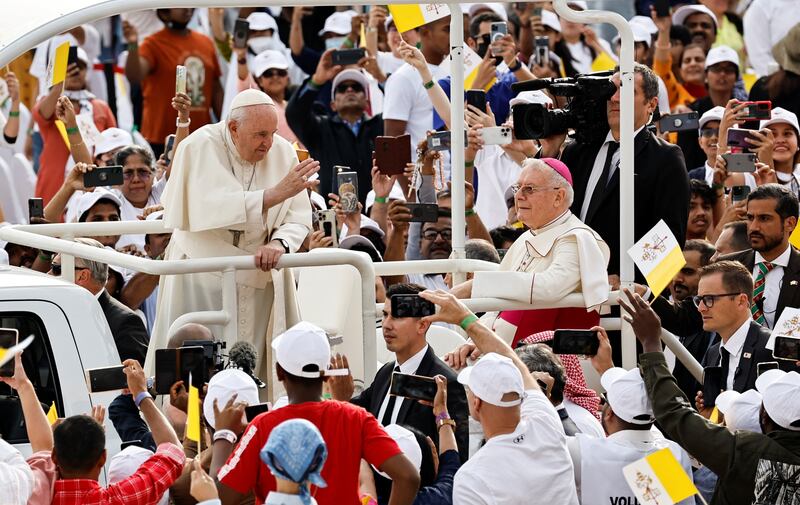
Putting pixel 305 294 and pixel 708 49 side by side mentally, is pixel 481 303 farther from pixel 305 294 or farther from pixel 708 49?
pixel 708 49

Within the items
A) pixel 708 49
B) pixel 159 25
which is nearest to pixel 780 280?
pixel 708 49

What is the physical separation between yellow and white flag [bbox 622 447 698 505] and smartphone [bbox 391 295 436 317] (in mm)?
1170

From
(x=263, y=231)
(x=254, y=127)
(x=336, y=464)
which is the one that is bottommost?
(x=336, y=464)

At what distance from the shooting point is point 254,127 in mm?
7688

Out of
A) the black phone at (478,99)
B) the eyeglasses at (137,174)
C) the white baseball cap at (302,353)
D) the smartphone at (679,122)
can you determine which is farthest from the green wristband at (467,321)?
the eyeglasses at (137,174)

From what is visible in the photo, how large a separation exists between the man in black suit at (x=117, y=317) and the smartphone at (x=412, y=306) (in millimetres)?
1626

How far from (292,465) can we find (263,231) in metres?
3.01

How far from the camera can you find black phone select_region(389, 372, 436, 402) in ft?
20.7

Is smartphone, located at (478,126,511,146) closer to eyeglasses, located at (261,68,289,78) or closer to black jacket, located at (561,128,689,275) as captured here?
black jacket, located at (561,128,689,275)

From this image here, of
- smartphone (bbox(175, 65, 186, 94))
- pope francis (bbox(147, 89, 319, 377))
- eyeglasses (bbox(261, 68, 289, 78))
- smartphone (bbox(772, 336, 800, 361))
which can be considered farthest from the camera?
eyeglasses (bbox(261, 68, 289, 78))

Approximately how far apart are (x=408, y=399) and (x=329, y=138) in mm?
5987

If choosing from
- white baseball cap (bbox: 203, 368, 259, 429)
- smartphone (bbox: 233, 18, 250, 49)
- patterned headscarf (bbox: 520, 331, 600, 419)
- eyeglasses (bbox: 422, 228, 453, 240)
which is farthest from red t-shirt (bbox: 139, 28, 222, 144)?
white baseball cap (bbox: 203, 368, 259, 429)

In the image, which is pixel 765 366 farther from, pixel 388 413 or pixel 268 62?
pixel 268 62

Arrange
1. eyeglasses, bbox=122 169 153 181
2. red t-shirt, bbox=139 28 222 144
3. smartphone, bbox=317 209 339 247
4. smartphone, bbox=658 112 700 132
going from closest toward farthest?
smartphone, bbox=317 209 339 247 → smartphone, bbox=658 112 700 132 → eyeglasses, bbox=122 169 153 181 → red t-shirt, bbox=139 28 222 144
